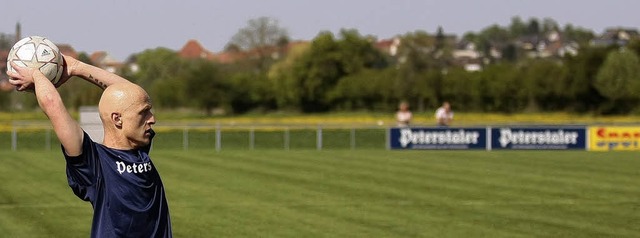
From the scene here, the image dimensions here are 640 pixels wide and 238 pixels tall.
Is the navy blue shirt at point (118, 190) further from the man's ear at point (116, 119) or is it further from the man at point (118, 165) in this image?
the man's ear at point (116, 119)

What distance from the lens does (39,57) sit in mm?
6520

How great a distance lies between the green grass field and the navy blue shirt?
990cm

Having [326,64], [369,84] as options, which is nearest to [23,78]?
[369,84]

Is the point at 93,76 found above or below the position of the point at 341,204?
above

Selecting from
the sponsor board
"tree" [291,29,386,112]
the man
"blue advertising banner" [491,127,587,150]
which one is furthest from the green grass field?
"tree" [291,29,386,112]

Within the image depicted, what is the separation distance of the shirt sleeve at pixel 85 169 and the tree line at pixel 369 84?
77662 mm

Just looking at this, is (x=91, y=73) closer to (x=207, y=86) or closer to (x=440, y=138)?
(x=440, y=138)

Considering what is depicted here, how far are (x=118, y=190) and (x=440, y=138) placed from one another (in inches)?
1491

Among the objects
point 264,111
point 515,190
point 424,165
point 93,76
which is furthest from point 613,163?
point 264,111

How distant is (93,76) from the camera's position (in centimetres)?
663

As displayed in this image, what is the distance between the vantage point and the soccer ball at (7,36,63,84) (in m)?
6.48

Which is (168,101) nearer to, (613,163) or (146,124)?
(613,163)

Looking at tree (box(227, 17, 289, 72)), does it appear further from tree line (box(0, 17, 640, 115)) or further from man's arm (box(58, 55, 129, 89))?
man's arm (box(58, 55, 129, 89))

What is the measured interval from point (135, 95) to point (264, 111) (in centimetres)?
9183
